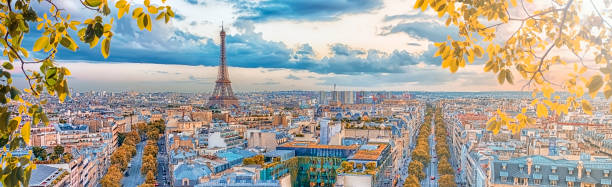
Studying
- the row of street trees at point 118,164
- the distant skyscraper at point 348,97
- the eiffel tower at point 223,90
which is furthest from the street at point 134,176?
the distant skyscraper at point 348,97

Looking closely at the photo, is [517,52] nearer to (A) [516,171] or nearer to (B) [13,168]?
(B) [13,168]

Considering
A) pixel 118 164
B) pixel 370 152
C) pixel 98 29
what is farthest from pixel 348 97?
pixel 98 29

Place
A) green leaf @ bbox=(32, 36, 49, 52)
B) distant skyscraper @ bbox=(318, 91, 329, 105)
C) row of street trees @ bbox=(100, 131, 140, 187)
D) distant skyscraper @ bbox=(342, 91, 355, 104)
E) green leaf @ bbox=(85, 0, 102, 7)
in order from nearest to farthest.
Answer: green leaf @ bbox=(85, 0, 102, 7) → green leaf @ bbox=(32, 36, 49, 52) → row of street trees @ bbox=(100, 131, 140, 187) → distant skyscraper @ bbox=(342, 91, 355, 104) → distant skyscraper @ bbox=(318, 91, 329, 105)

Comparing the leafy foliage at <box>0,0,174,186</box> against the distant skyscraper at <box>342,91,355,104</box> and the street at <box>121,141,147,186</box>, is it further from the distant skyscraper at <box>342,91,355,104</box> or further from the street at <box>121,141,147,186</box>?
the distant skyscraper at <box>342,91,355,104</box>

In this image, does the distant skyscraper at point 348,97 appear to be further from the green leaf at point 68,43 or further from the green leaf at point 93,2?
the green leaf at point 93,2

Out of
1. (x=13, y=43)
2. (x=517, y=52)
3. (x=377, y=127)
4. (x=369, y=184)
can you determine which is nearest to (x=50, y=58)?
(x=13, y=43)

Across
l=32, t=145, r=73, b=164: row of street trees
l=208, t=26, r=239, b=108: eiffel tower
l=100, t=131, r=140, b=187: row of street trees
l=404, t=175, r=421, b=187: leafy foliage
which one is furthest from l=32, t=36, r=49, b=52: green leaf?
l=208, t=26, r=239, b=108: eiffel tower
